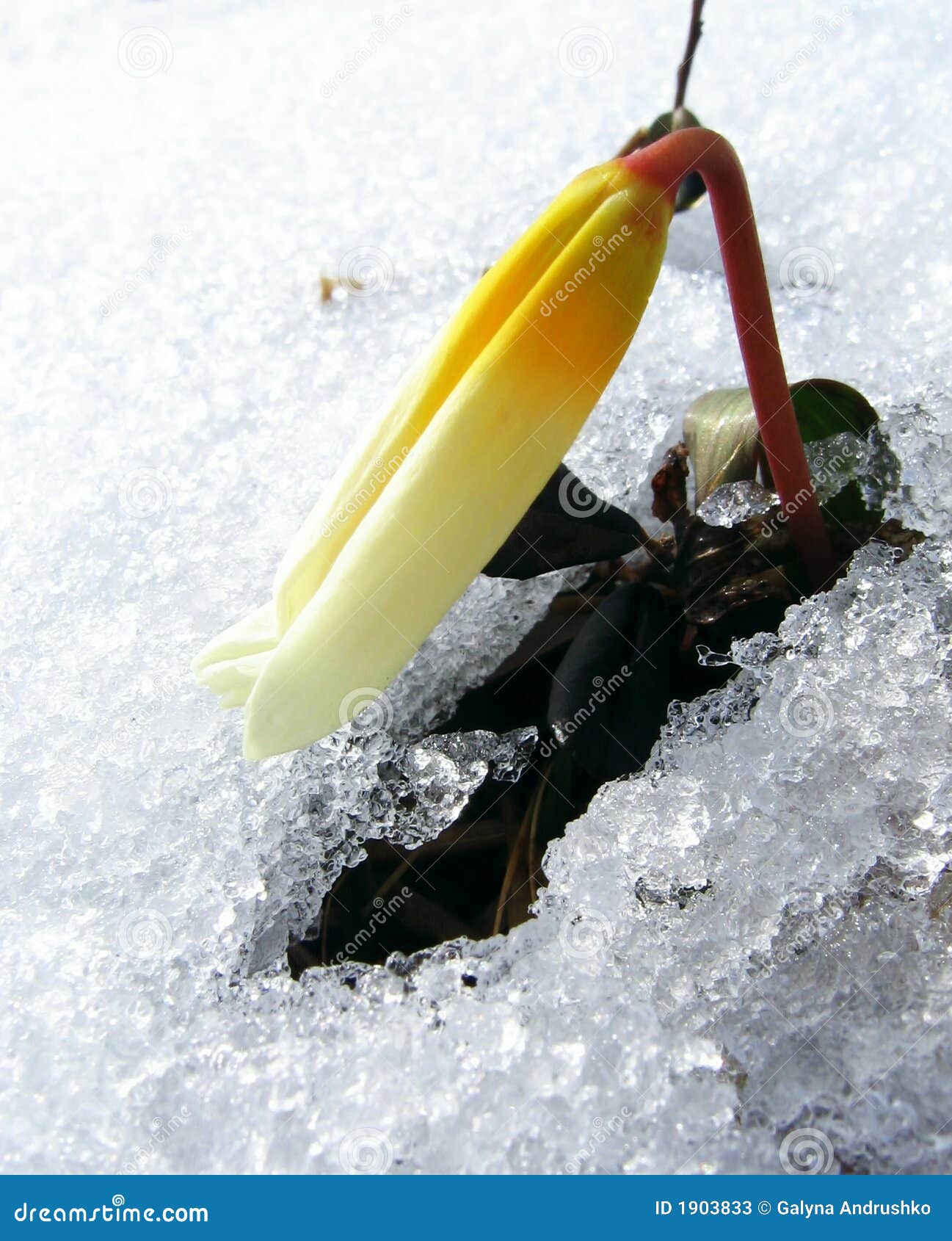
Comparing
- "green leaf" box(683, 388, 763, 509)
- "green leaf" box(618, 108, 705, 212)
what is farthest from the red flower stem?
"green leaf" box(618, 108, 705, 212)

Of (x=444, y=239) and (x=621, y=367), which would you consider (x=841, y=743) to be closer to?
(x=621, y=367)

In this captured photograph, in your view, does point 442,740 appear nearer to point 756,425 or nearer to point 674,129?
point 756,425

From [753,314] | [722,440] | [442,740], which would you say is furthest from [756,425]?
[442,740]

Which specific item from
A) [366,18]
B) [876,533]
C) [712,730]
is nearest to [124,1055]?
[712,730]

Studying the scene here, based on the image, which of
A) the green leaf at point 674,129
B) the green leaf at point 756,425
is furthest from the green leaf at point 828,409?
the green leaf at point 674,129

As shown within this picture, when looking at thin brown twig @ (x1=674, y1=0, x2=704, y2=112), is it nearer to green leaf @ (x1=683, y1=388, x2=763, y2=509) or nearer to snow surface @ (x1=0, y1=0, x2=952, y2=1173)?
snow surface @ (x1=0, y1=0, x2=952, y2=1173)

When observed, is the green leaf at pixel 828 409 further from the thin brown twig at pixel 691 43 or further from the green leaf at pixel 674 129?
the thin brown twig at pixel 691 43
